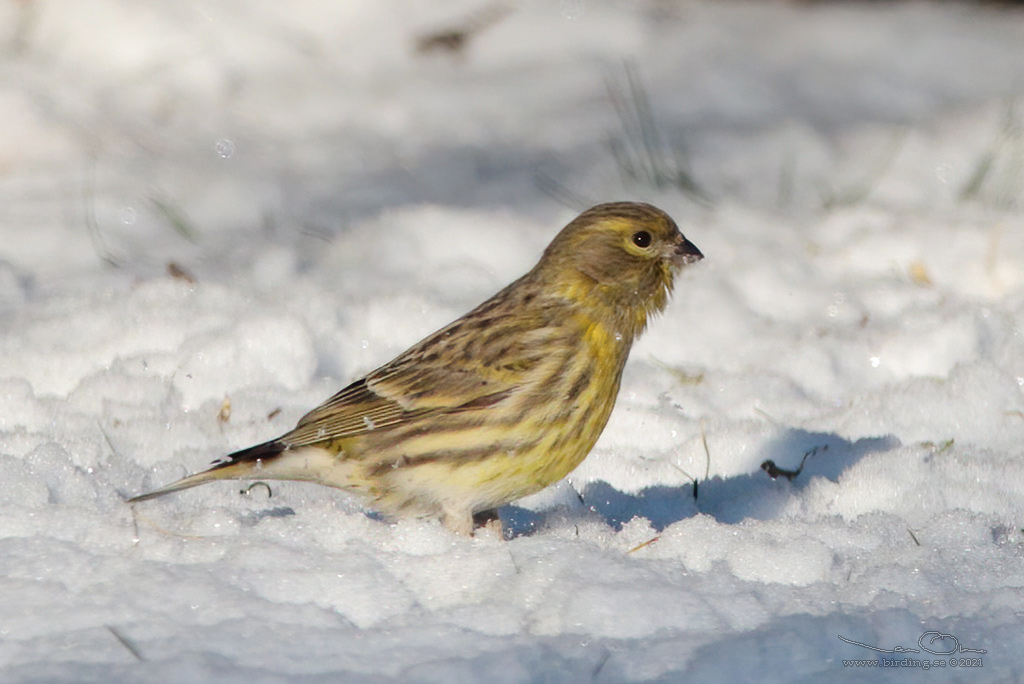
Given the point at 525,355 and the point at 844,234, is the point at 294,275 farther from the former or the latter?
the point at 844,234

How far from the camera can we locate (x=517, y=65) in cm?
910

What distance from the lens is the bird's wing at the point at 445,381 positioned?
398 cm

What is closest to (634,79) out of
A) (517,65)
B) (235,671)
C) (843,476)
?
(517,65)

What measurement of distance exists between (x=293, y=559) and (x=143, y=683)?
706 millimetres

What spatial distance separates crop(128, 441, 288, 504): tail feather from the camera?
12.3 ft

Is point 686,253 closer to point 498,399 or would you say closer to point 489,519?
point 498,399

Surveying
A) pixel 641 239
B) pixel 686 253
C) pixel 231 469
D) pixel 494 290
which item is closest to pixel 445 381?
pixel 231 469

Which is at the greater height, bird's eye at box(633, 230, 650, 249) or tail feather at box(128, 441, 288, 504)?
bird's eye at box(633, 230, 650, 249)

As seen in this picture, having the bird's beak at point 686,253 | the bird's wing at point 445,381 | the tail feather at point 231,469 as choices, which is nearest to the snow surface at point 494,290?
the tail feather at point 231,469

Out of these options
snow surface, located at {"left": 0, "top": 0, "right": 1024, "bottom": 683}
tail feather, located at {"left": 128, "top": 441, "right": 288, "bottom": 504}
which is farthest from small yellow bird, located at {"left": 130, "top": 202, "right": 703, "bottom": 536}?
snow surface, located at {"left": 0, "top": 0, "right": 1024, "bottom": 683}

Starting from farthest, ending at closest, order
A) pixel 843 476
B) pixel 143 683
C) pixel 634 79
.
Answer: pixel 634 79, pixel 843 476, pixel 143 683

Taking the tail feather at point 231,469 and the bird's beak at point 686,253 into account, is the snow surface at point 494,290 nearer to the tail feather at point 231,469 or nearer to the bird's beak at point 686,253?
the tail feather at point 231,469

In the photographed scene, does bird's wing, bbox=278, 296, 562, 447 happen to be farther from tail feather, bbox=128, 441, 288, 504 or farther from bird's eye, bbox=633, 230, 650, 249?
bird's eye, bbox=633, 230, 650, 249

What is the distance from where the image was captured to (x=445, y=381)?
4.09 meters
